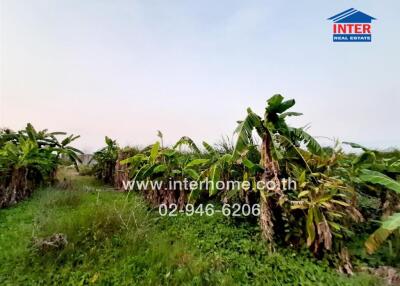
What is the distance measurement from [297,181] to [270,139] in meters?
0.81

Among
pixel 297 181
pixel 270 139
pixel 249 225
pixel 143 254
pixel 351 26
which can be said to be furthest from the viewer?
pixel 351 26

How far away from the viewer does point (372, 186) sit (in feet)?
13.9

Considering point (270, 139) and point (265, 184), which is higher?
point (270, 139)

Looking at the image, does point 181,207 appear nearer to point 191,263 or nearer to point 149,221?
point 149,221

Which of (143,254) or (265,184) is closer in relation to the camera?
(143,254)

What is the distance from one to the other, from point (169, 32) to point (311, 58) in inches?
148

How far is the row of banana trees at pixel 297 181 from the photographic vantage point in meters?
3.43

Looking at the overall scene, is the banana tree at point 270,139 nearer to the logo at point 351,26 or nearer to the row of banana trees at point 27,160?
the logo at point 351,26

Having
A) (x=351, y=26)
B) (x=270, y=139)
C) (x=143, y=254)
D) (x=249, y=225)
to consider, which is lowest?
(x=143, y=254)

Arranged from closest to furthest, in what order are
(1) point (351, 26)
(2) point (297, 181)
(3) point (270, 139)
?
(2) point (297, 181), (3) point (270, 139), (1) point (351, 26)

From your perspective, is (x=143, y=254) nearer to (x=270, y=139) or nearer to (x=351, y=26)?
(x=270, y=139)

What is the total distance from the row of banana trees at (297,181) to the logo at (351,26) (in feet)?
7.92

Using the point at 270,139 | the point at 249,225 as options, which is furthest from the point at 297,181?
the point at 249,225

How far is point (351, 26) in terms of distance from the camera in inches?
209
